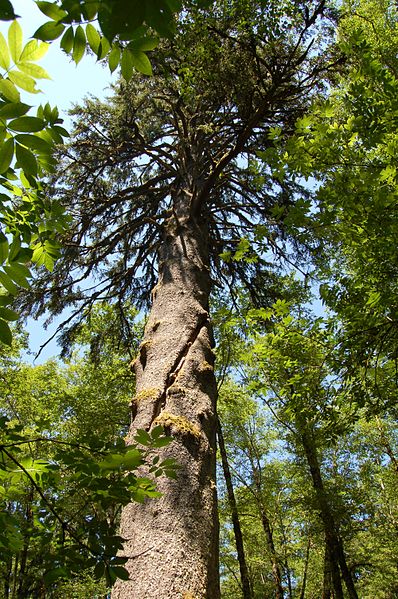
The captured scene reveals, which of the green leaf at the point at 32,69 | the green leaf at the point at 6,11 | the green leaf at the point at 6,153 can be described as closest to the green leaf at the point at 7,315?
the green leaf at the point at 6,153

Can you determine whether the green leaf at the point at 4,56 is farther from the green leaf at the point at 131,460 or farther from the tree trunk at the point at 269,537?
the tree trunk at the point at 269,537

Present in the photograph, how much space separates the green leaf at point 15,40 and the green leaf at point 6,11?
27cm

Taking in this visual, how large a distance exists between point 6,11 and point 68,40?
0.21 meters

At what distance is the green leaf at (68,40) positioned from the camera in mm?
944

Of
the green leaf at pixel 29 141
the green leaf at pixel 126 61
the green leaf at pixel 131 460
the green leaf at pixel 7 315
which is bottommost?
the green leaf at pixel 131 460

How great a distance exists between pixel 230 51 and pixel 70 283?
11.8 ft

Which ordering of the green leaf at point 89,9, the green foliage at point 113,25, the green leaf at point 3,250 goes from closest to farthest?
the green foliage at point 113,25 → the green leaf at point 89,9 → the green leaf at point 3,250

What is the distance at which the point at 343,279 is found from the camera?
11.4 feet

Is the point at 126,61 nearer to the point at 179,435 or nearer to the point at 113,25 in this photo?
the point at 113,25

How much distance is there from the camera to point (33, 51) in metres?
1.03

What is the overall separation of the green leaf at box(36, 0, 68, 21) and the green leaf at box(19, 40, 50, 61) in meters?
0.14

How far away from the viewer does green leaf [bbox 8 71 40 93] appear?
104cm

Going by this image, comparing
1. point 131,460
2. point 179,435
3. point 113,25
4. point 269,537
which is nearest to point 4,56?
point 113,25

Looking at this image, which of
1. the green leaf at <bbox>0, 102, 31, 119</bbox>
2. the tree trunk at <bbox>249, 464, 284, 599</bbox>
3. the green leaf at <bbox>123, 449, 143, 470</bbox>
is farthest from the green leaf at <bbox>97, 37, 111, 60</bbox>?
the tree trunk at <bbox>249, 464, 284, 599</bbox>
